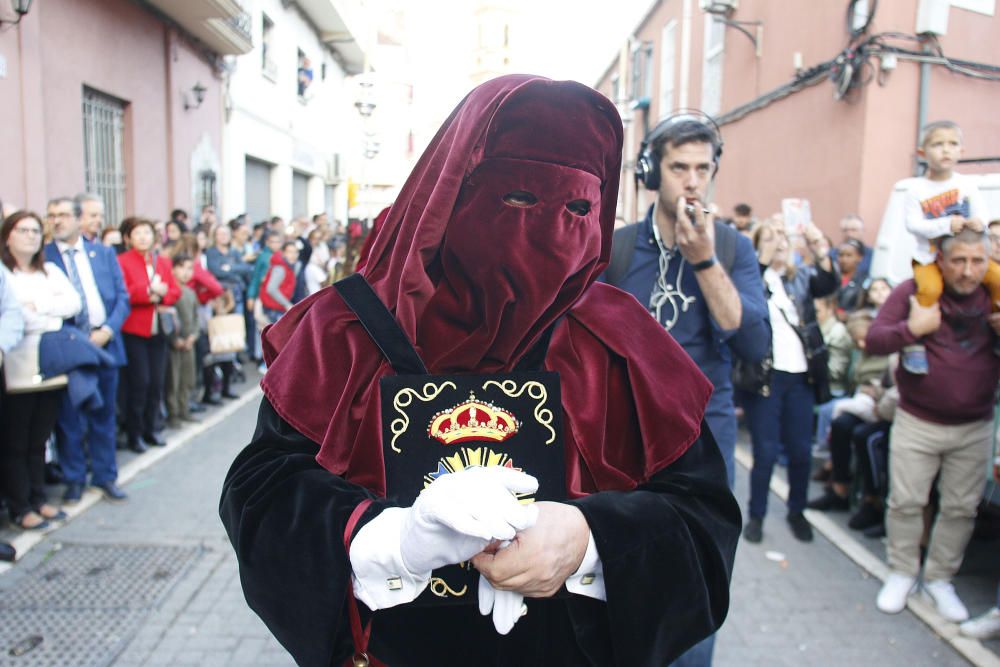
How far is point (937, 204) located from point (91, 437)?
6223mm

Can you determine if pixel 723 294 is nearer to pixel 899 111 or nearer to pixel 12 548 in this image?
pixel 12 548

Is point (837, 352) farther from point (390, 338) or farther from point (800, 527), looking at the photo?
point (390, 338)

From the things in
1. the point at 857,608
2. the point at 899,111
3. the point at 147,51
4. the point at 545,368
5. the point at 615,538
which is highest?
the point at 147,51

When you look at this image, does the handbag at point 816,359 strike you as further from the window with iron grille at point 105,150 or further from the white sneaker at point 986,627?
the window with iron grille at point 105,150

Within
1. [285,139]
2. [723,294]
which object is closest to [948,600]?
[723,294]

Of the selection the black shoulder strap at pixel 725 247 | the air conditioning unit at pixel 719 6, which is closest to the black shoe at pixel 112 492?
the black shoulder strap at pixel 725 247

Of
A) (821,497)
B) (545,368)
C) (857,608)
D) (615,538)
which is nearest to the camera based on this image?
A: (615,538)

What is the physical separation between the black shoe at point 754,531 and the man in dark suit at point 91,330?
4.30 m

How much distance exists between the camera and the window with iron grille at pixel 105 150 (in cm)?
995

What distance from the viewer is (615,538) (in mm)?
1497

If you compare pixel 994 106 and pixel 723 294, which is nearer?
pixel 723 294

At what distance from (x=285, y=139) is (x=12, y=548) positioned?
1558cm

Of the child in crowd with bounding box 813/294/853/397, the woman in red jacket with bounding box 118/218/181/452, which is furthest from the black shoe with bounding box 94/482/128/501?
the child in crowd with bounding box 813/294/853/397

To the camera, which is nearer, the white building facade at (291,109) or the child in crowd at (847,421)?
the child in crowd at (847,421)
